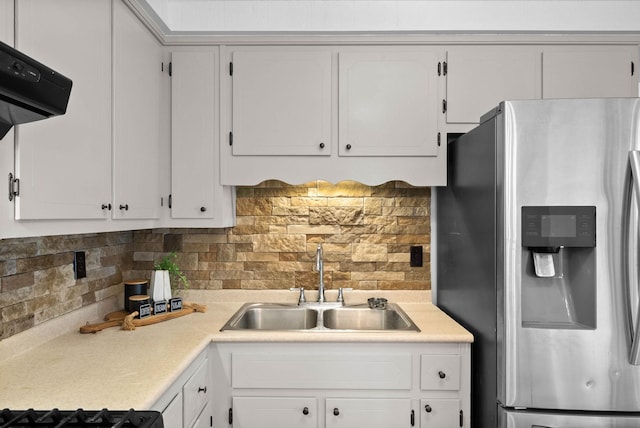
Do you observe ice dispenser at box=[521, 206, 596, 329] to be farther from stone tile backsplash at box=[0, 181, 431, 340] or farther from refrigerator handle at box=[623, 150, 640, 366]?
stone tile backsplash at box=[0, 181, 431, 340]

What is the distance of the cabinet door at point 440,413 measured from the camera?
2004 millimetres

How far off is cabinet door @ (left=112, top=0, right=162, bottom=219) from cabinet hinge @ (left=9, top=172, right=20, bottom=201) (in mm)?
559

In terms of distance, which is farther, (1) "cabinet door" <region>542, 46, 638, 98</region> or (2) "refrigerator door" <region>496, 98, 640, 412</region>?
(1) "cabinet door" <region>542, 46, 638, 98</region>

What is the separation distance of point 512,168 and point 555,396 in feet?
2.88

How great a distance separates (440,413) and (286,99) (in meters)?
1.69

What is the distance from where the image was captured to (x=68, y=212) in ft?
4.87

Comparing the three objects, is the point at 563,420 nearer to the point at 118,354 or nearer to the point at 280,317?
the point at 280,317

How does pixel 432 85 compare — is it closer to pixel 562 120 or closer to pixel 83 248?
pixel 562 120

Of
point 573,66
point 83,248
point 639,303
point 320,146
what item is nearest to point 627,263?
point 639,303

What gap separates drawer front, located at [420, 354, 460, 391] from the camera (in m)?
2.00

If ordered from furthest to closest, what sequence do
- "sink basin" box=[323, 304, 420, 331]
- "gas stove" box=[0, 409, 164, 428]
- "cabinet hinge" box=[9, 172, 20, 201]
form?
"sink basin" box=[323, 304, 420, 331], "cabinet hinge" box=[9, 172, 20, 201], "gas stove" box=[0, 409, 164, 428]

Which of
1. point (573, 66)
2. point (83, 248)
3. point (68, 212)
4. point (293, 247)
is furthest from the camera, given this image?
point (293, 247)

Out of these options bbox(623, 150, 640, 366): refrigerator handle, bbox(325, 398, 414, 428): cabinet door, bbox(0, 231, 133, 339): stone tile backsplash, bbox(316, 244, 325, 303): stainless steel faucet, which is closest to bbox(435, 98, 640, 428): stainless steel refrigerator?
bbox(623, 150, 640, 366): refrigerator handle

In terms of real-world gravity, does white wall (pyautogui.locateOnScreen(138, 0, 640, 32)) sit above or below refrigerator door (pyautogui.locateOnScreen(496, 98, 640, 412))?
above
